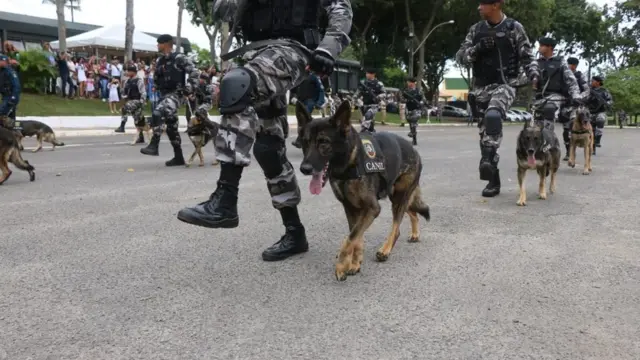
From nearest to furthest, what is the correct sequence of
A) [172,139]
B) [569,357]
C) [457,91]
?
[569,357] → [172,139] → [457,91]

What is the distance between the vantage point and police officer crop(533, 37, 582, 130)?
9320 millimetres

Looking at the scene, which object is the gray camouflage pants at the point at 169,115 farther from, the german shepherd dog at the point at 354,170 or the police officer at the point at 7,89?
the german shepherd dog at the point at 354,170

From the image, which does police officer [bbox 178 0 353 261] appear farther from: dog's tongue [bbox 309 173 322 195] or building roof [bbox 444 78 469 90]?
building roof [bbox 444 78 469 90]

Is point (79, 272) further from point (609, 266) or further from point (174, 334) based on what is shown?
point (609, 266)

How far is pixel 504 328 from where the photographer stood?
9.04 ft

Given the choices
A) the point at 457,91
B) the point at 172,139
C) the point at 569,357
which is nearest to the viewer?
the point at 569,357

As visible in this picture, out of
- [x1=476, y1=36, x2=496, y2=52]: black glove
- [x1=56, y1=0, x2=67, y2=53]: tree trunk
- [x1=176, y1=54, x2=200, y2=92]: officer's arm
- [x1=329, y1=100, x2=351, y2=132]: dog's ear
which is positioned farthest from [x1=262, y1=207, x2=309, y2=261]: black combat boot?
[x1=56, y1=0, x2=67, y2=53]: tree trunk

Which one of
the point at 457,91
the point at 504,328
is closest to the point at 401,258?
the point at 504,328

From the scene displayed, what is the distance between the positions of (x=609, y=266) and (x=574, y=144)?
22.7 feet

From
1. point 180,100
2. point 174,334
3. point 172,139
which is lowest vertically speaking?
point 174,334

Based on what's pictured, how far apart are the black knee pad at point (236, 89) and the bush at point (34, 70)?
21.8 metres

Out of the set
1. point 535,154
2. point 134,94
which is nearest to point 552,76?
point 535,154

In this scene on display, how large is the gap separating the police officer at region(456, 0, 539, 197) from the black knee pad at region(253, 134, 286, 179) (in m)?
3.62

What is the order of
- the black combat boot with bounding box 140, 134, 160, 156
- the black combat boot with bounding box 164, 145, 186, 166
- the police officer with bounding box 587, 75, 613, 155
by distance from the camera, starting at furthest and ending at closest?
1. the police officer with bounding box 587, 75, 613, 155
2. the black combat boot with bounding box 140, 134, 160, 156
3. the black combat boot with bounding box 164, 145, 186, 166
